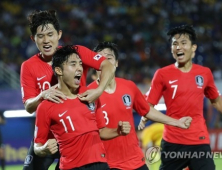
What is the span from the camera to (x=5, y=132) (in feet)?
47.3

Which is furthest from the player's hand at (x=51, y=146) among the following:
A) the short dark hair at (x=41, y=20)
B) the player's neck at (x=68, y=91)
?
the short dark hair at (x=41, y=20)

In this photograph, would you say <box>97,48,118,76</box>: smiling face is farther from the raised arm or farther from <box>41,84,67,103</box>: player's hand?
<box>41,84,67,103</box>: player's hand

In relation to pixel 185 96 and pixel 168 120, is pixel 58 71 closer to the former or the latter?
pixel 168 120

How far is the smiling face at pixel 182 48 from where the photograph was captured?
23.9 ft

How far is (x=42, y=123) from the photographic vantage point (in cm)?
518

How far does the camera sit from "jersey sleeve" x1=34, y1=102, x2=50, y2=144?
5133 mm

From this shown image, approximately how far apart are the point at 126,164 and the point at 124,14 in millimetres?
15125

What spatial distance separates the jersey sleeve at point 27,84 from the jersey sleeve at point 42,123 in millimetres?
821

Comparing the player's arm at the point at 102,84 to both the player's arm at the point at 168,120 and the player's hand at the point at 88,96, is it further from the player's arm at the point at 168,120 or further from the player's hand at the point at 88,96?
the player's arm at the point at 168,120

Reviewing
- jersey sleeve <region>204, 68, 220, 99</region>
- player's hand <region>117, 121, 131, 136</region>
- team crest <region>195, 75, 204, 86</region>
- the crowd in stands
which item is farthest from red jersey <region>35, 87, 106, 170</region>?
the crowd in stands

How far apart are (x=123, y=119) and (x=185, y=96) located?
1264 mm

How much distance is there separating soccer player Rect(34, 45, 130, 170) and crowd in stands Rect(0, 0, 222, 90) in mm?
12409

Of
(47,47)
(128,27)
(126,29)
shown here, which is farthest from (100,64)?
(128,27)

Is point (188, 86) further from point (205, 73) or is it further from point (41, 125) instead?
point (41, 125)
